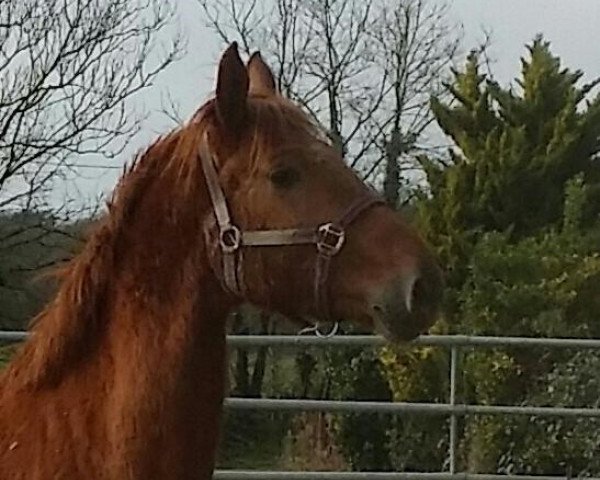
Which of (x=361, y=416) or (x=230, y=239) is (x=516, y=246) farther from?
(x=230, y=239)

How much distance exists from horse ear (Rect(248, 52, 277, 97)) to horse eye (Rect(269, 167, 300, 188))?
239 mm

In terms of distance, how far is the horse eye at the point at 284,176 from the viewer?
2.35 m

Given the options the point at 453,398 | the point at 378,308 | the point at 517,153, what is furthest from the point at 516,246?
the point at 378,308

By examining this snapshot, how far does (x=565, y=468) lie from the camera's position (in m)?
8.30

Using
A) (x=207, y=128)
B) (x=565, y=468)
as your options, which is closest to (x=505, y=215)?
(x=565, y=468)

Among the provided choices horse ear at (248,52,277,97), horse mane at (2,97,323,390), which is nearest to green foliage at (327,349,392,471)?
horse ear at (248,52,277,97)

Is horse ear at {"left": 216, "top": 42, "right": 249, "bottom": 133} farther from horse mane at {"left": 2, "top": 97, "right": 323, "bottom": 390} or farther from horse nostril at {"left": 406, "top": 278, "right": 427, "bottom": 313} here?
horse nostril at {"left": 406, "top": 278, "right": 427, "bottom": 313}

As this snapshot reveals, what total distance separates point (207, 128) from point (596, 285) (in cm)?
860

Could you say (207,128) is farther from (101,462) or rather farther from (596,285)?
(596,285)

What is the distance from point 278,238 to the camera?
235 cm

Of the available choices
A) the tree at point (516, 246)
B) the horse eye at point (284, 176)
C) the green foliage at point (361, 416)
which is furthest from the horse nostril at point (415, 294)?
the green foliage at point (361, 416)

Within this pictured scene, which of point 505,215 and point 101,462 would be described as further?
point 505,215

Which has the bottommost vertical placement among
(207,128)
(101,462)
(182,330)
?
(101,462)

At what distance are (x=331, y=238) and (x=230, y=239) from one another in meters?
0.18
